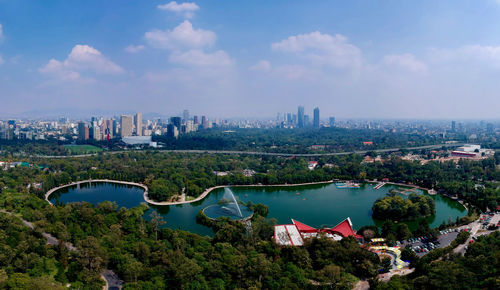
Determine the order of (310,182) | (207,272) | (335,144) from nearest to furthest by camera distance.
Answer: (207,272) < (310,182) < (335,144)

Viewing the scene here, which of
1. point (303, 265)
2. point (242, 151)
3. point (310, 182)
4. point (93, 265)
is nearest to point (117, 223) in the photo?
point (93, 265)

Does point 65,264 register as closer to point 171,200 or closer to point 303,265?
point 303,265

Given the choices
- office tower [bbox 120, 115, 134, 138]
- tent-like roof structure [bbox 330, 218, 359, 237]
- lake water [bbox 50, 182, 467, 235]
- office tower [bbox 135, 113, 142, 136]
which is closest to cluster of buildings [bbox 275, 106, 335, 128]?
office tower [bbox 135, 113, 142, 136]

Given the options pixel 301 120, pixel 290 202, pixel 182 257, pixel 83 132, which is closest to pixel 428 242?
pixel 290 202

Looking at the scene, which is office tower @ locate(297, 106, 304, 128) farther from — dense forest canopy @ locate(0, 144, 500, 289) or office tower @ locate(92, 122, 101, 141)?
dense forest canopy @ locate(0, 144, 500, 289)

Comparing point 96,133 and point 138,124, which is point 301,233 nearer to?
point 96,133

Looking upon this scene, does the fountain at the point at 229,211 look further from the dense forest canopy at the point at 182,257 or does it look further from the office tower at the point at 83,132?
the office tower at the point at 83,132

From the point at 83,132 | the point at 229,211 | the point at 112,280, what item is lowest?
the point at 112,280

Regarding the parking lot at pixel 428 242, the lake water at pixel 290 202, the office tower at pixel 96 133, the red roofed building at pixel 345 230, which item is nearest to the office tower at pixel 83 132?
the office tower at pixel 96 133
